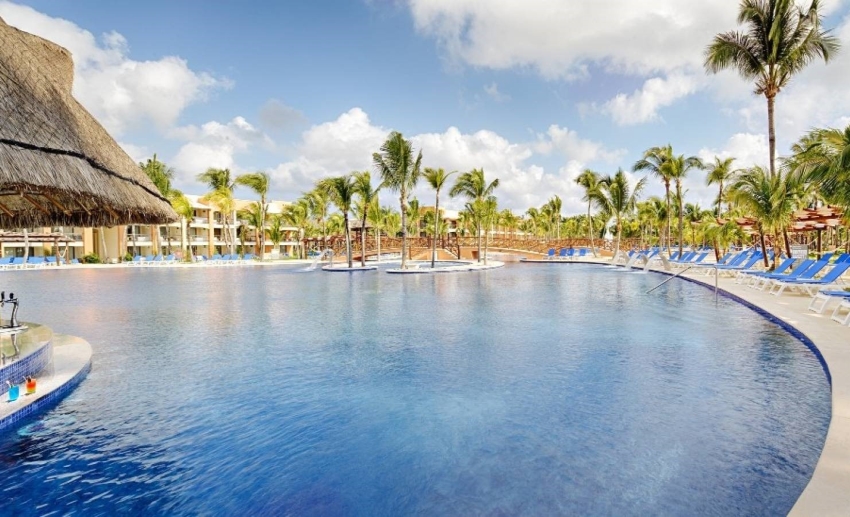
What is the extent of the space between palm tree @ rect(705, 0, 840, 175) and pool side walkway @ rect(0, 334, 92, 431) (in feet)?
69.3

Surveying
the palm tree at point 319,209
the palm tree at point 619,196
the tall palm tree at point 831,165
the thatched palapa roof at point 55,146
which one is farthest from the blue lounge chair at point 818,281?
the palm tree at point 319,209

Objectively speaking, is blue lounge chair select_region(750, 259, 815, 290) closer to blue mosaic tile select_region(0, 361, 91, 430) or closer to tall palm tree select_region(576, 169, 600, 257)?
blue mosaic tile select_region(0, 361, 91, 430)

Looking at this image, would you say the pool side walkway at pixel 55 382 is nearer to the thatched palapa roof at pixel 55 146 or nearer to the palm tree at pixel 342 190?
the thatched palapa roof at pixel 55 146

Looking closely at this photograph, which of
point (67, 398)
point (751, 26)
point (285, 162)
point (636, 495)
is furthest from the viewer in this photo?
point (285, 162)

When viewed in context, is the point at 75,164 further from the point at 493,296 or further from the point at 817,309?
the point at 817,309

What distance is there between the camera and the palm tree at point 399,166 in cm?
2730

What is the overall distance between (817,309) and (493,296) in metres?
8.24

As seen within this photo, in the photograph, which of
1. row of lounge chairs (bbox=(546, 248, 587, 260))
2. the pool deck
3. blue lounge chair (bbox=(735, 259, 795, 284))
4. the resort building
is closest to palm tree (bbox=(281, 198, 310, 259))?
the resort building

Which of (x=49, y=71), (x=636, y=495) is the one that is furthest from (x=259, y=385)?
(x=49, y=71)

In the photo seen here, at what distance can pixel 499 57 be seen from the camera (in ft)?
85.1

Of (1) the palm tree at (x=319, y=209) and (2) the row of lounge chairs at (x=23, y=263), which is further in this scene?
(1) the palm tree at (x=319, y=209)

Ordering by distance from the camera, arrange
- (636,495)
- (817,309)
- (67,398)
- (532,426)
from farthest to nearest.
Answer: (817,309) < (67,398) < (532,426) < (636,495)

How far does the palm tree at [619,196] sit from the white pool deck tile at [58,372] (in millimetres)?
32327

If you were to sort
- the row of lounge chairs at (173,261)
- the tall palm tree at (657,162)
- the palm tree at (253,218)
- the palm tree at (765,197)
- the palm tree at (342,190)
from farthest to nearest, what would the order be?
1. the palm tree at (253,218)
2. the row of lounge chairs at (173,261)
3. the tall palm tree at (657,162)
4. the palm tree at (342,190)
5. the palm tree at (765,197)
